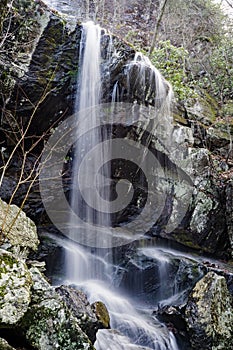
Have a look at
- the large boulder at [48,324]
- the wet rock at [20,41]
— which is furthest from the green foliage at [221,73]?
the large boulder at [48,324]

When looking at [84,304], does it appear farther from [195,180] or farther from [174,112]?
[174,112]

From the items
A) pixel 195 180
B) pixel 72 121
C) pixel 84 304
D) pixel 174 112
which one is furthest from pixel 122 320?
pixel 174 112

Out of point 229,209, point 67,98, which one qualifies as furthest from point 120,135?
point 229,209

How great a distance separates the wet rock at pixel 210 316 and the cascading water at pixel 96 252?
1.55 ft

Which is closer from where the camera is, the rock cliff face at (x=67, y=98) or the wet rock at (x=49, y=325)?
the wet rock at (x=49, y=325)

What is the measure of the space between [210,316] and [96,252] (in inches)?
130

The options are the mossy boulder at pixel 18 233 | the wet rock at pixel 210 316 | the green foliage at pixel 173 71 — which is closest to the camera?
the mossy boulder at pixel 18 233

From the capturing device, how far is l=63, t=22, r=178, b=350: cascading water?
15.0 ft

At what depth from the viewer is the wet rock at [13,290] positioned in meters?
2.26

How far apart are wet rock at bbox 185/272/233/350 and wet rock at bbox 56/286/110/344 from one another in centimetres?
133

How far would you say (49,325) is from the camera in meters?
2.41

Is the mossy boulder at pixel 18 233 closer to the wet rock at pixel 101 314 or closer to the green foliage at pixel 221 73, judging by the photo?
the wet rock at pixel 101 314

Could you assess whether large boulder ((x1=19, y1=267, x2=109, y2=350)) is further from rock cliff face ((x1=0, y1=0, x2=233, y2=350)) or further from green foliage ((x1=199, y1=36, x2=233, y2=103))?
green foliage ((x1=199, y1=36, x2=233, y2=103))

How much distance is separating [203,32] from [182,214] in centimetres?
994
